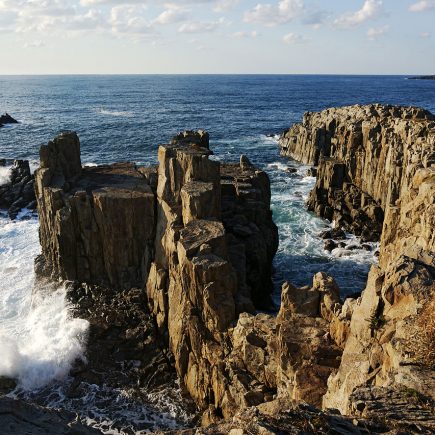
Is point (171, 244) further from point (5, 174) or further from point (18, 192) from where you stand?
point (5, 174)

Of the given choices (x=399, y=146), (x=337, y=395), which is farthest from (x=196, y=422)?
(x=399, y=146)

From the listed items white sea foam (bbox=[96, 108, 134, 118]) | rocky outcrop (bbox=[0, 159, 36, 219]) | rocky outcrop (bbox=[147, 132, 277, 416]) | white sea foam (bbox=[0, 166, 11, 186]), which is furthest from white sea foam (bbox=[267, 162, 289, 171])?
white sea foam (bbox=[96, 108, 134, 118])

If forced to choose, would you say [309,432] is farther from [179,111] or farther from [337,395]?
[179,111]

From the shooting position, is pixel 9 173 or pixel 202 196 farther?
pixel 9 173

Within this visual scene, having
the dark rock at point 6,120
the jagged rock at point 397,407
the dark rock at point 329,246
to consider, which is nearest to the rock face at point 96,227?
the dark rock at point 329,246

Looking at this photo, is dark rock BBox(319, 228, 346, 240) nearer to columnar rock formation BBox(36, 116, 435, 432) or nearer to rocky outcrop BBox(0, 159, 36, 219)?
columnar rock formation BBox(36, 116, 435, 432)

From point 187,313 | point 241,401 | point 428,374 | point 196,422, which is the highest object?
point 428,374

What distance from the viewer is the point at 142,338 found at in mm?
26062

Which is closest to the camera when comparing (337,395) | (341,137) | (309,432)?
(309,432)

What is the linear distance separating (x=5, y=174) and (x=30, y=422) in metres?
54.1

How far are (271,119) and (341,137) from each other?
59.8 m

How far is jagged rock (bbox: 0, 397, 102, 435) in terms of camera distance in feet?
38.8

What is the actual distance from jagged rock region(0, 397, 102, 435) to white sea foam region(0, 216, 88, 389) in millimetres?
12431

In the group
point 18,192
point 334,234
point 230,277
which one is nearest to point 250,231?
point 230,277
